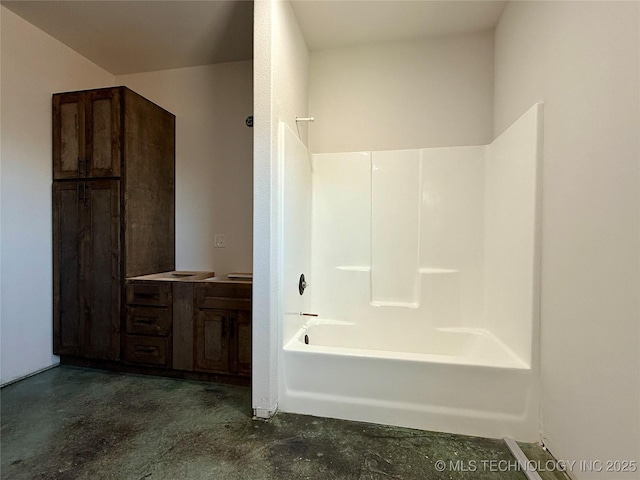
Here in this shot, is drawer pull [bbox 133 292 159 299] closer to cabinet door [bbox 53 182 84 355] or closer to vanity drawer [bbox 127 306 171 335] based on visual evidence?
vanity drawer [bbox 127 306 171 335]

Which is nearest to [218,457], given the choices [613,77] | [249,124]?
[613,77]

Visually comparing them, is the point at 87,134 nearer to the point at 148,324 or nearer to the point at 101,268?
the point at 101,268

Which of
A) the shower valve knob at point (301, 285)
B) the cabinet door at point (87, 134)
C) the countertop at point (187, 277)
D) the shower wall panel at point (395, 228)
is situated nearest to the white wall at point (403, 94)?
the shower wall panel at point (395, 228)

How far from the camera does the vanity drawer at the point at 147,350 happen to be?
7.70ft

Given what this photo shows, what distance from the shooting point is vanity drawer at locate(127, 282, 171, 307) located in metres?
2.36

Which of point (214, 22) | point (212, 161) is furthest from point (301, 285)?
point (214, 22)

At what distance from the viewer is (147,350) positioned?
2.38m

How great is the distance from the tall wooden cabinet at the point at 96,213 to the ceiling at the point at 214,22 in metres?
0.48

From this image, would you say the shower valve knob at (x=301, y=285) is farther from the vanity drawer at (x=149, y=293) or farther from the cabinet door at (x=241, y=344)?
the vanity drawer at (x=149, y=293)

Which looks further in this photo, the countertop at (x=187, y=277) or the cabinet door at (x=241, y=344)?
the countertop at (x=187, y=277)

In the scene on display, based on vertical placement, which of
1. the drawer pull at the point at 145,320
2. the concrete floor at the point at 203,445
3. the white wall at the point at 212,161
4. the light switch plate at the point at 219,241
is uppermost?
the white wall at the point at 212,161

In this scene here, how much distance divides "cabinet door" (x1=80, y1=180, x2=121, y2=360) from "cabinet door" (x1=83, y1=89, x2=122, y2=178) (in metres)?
0.12

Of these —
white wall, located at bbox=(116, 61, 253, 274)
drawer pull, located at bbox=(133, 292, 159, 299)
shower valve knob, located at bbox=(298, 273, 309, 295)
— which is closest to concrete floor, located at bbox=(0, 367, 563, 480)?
drawer pull, located at bbox=(133, 292, 159, 299)

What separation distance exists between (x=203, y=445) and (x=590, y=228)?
203cm
